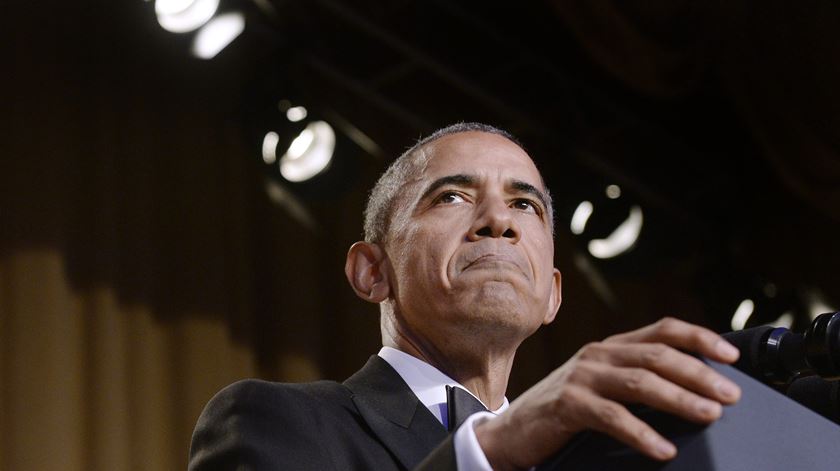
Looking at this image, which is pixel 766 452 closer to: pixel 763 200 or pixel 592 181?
pixel 592 181

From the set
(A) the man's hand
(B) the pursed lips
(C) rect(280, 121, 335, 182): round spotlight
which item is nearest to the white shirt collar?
(B) the pursed lips

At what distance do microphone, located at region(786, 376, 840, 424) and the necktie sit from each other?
1.48 feet

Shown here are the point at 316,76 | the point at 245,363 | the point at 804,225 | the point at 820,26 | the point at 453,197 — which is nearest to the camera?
the point at 453,197

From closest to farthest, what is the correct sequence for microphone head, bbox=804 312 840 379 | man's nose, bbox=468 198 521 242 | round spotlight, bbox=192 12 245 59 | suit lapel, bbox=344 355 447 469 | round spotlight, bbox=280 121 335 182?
microphone head, bbox=804 312 840 379
suit lapel, bbox=344 355 447 469
man's nose, bbox=468 198 521 242
round spotlight, bbox=192 12 245 59
round spotlight, bbox=280 121 335 182

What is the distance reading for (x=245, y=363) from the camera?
4523 millimetres

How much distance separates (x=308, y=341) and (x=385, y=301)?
280cm

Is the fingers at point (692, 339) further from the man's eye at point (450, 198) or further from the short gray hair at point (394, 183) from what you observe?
the short gray hair at point (394, 183)

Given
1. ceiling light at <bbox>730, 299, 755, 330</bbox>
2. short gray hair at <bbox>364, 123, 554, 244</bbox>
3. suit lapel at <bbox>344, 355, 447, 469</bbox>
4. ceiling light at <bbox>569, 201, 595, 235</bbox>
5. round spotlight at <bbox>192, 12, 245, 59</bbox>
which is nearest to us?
Answer: suit lapel at <bbox>344, 355, 447, 469</bbox>

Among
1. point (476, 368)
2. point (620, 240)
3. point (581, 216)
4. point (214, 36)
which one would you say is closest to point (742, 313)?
point (620, 240)

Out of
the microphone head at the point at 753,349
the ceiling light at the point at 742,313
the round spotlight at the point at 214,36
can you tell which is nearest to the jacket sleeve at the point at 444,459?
the microphone head at the point at 753,349

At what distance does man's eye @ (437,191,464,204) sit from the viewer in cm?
193

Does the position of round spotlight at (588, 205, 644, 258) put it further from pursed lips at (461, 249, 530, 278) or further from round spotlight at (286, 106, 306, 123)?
pursed lips at (461, 249, 530, 278)

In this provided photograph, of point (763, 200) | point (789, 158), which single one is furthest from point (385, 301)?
point (763, 200)

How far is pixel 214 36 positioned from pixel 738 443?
124 inches
